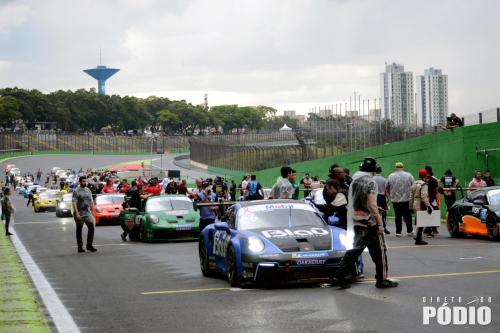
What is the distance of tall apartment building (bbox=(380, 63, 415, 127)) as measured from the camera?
38100mm

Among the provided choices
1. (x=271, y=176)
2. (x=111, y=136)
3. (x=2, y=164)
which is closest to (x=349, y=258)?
(x=271, y=176)

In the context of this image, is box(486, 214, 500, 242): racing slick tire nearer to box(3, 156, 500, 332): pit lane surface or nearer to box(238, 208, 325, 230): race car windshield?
box(3, 156, 500, 332): pit lane surface

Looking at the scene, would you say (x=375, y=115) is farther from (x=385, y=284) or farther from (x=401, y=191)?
(x=385, y=284)

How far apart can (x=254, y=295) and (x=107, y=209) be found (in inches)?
925

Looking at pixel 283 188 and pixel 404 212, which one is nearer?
pixel 283 188

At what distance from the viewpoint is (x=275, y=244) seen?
39.9ft

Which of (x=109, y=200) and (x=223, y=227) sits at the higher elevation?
(x=223, y=227)

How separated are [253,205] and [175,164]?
99.4m

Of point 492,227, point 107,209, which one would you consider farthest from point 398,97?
point 492,227

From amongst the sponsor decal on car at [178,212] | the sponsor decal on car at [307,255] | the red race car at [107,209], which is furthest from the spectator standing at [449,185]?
the sponsor decal on car at [307,255]

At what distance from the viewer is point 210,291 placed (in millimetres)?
12016

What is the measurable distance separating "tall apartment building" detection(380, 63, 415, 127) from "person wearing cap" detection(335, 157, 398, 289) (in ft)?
81.1

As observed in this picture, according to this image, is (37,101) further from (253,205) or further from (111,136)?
(253,205)

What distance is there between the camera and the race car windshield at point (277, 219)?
43.0ft
